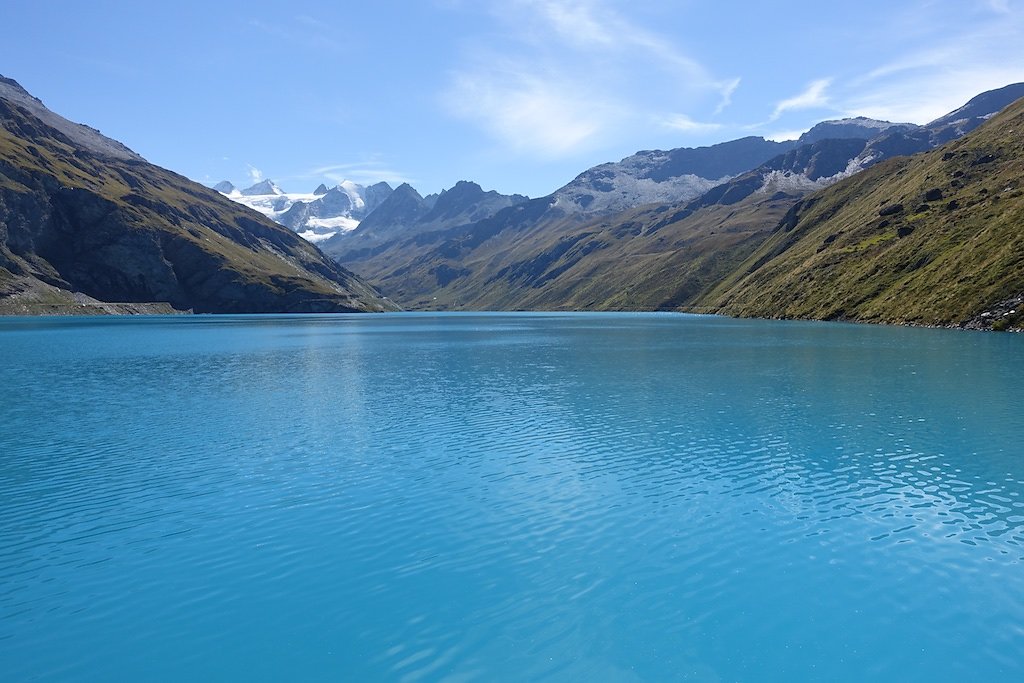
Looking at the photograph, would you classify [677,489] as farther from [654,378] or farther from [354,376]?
[354,376]

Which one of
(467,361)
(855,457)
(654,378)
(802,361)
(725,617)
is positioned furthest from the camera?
(467,361)

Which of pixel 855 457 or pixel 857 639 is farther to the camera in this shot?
pixel 855 457

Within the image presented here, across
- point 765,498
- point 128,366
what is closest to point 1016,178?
point 765,498

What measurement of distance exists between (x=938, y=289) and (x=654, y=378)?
114 m

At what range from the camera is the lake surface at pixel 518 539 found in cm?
1948

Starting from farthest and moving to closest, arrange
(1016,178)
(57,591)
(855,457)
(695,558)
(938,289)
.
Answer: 1. (1016,178)
2. (938,289)
3. (855,457)
4. (695,558)
5. (57,591)

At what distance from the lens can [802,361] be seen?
97.1 meters

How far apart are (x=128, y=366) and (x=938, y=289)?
178 metres

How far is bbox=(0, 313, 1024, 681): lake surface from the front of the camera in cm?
1948

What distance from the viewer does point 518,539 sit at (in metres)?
28.6

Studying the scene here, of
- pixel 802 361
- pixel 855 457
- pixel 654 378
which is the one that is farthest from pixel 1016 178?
pixel 855 457

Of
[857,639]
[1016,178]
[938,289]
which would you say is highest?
[1016,178]

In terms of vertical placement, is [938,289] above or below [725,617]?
above

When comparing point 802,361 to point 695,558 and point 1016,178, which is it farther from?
point 1016,178
